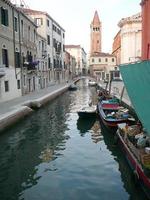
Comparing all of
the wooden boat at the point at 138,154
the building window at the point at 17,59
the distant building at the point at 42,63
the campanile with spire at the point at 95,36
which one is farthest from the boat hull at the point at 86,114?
the campanile with spire at the point at 95,36

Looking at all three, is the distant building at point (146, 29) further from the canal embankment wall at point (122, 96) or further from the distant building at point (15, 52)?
the distant building at point (15, 52)

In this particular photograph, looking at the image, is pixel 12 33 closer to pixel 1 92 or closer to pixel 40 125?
pixel 1 92

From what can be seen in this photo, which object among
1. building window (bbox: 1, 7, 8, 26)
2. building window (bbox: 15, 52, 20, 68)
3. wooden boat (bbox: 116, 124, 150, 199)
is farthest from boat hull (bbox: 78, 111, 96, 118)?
building window (bbox: 15, 52, 20, 68)

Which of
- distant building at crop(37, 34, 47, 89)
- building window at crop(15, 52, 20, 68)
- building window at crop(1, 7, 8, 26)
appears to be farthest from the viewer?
distant building at crop(37, 34, 47, 89)

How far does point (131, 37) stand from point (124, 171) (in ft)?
168

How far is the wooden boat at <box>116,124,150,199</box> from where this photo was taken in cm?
1015

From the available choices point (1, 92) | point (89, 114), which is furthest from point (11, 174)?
point (1, 92)

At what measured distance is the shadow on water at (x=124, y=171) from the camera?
10780mm

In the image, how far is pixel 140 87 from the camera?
9.91m

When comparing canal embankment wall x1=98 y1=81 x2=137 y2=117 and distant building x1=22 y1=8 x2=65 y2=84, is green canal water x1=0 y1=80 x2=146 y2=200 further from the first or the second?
distant building x1=22 y1=8 x2=65 y2=84

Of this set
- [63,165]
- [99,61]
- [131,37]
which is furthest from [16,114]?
[99,61]

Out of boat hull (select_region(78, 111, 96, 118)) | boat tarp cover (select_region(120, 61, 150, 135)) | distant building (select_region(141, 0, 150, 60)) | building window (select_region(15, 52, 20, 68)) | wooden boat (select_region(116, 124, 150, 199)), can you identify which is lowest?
boat hull (select_region(78, 111, 96, 118))

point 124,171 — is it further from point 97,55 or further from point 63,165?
point 97,55

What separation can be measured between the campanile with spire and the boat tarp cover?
117034 millimetres
